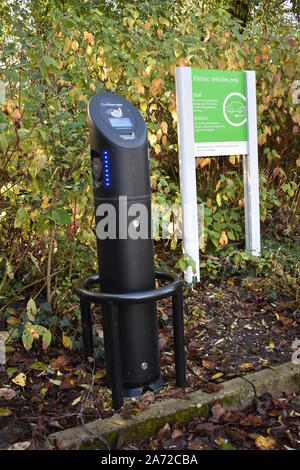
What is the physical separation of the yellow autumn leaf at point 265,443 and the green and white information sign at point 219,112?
2540mm

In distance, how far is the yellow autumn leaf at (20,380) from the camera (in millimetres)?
2885

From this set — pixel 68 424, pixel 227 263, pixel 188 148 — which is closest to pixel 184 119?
pixel 188 148

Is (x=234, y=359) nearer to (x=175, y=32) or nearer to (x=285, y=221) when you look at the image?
(x=285, y=221)

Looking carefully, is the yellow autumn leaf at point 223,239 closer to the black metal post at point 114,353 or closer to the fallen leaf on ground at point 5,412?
the black metal post at point 114,353

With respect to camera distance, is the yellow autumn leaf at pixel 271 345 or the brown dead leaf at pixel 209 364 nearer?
the brown dead leaf at pixel 209 364

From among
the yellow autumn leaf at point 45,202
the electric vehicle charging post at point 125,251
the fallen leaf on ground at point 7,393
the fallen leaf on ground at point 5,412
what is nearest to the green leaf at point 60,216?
the yellow autumn leaf at point 45,202

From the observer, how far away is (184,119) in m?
4.34

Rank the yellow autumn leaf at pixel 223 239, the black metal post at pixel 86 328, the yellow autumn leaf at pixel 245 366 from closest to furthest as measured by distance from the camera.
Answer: the black metal post at pixel 86 328 → the yellow autumn leaf at pixel 245 366 → the yellow autumn leaf at pixel 223 239

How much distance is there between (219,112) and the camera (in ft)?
15.1

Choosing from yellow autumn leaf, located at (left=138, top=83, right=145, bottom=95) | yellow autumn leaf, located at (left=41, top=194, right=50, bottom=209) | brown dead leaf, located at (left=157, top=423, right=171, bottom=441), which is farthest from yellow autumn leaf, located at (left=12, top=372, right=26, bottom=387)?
yellow autumn leaf, located at (left=138, top=83, right=145, bottom=95)

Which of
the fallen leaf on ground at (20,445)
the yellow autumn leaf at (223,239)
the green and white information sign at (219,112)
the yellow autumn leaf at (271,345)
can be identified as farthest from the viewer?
the yellow autumn leaf at (223,239)

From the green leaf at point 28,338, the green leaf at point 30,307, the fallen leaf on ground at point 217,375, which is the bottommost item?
the fallen leaf on ground at point 217,375

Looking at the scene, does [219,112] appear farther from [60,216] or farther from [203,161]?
[60,216]

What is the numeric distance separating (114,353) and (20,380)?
2.02ft
